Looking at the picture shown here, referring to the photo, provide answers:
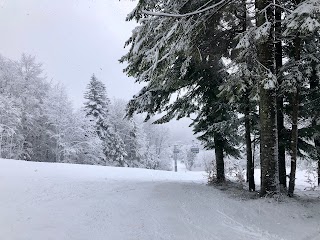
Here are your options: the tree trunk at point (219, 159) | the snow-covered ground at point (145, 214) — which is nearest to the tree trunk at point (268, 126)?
the snow-covered ground at point (145, 214)

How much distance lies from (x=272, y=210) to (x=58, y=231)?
173 inches

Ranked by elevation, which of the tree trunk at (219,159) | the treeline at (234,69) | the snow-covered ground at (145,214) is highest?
the treeline at (234,69)

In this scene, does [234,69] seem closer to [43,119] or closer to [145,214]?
[145,214]

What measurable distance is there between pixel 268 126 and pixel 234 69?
1620 millimetres

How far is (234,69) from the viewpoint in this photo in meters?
8.22

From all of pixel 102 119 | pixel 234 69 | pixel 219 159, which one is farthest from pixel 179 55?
pixel 102 119

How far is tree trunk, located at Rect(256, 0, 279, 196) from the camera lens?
791 cm

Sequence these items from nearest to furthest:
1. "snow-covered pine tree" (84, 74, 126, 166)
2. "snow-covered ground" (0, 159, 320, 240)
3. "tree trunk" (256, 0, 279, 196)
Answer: "snow-covered ground" (0, 159, 320, 240), "tree trunk" (256, 0, 279, 196), "snow-covered pine tree" (84, 74, 126, 166)

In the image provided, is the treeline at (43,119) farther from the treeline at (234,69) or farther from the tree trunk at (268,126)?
the tree trunk at (268,126)

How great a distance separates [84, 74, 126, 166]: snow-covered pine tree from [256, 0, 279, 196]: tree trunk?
29.1 meters

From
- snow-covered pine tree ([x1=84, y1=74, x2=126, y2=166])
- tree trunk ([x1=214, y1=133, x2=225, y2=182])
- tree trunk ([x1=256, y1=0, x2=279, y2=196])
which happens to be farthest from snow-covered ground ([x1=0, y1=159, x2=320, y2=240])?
snow-covered pine tree ([x1=84, y1=74, x2=126, y2=166])

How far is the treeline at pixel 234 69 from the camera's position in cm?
736

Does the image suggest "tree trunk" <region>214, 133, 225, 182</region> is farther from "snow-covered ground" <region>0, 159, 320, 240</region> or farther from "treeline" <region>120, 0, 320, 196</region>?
"snow-covered ground" <region>0, 159, 320, 240</region>

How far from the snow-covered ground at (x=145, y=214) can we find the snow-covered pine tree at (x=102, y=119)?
27.6m
